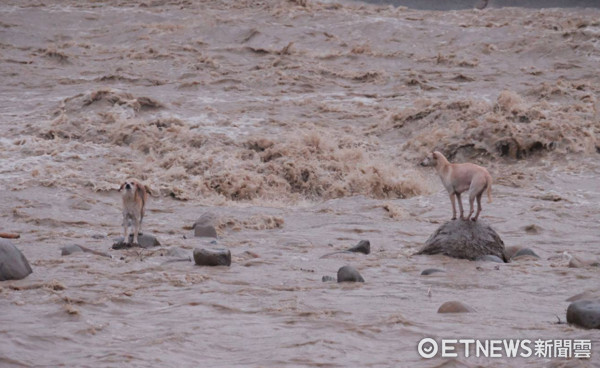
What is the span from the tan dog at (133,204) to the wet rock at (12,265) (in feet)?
5.66

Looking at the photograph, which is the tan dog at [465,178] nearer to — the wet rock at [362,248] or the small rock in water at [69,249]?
the wet rock at [362,248]

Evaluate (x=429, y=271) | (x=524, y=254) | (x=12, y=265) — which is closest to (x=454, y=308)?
(x=429, y=271)

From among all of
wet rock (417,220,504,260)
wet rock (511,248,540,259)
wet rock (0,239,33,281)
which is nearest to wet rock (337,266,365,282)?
wet rock (417,220,504,260)

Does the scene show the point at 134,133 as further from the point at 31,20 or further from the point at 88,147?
the point at 31,20

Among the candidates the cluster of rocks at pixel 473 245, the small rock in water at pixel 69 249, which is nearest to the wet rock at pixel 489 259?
the cluster of rocks at pixel 473 245

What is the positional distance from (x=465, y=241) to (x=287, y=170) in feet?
21.2

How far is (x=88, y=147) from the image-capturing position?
630 inches

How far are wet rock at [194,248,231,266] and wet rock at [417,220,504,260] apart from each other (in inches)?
89.9

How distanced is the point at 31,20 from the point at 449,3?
528 inches

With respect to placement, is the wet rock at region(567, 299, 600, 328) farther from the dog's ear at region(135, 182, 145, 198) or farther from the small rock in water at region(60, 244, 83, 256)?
the small rock in water at region(60, 244, 83, 256)

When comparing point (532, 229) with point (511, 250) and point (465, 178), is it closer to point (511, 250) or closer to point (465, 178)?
point (511, 250)

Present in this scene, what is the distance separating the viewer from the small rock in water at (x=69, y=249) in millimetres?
9023

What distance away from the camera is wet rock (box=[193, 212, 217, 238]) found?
10.8 meters

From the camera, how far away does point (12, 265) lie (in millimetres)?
7688
